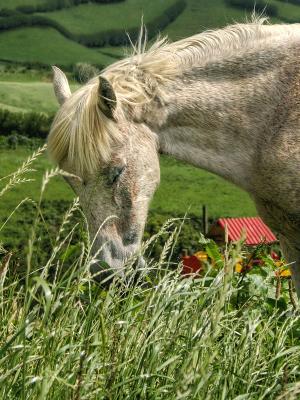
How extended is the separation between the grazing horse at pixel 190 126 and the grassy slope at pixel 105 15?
221 ft

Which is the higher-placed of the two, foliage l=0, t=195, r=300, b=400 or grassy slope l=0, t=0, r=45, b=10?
foliage l=0, t=195, r=300, b=400

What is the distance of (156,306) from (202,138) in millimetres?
1928

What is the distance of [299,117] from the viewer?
4.88 meters

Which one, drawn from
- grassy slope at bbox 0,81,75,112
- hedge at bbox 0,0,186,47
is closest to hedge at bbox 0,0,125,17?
hedge at bbox 0,0,186,47

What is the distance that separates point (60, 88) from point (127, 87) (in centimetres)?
75

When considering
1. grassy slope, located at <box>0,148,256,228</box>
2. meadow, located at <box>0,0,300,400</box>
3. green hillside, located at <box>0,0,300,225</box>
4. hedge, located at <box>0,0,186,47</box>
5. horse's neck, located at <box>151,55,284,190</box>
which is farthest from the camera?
hedge, located at <box>0,0,186,47</box>

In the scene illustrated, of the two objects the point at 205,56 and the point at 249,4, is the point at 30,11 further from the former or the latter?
the point at 205,56

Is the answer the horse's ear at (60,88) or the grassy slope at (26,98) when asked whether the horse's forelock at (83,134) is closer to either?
the horse's ear at (60,88)

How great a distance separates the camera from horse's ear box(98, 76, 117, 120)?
4.96 meters

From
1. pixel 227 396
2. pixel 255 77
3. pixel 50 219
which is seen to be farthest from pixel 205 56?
pixel 50 219

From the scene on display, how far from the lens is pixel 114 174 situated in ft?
16.8

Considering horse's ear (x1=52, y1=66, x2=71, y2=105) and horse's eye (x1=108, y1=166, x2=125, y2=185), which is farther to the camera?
horse's ear (x1=52, y1=66, x2=71, y2=105)

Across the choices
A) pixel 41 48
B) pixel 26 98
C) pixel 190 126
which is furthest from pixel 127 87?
pixel 41 48

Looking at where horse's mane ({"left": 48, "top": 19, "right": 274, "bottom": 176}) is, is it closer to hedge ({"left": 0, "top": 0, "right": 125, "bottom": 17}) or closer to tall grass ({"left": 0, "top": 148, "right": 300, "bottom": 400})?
tall grass ({"left": 0, "top": 148, "right": 300, "bottom": 400})
